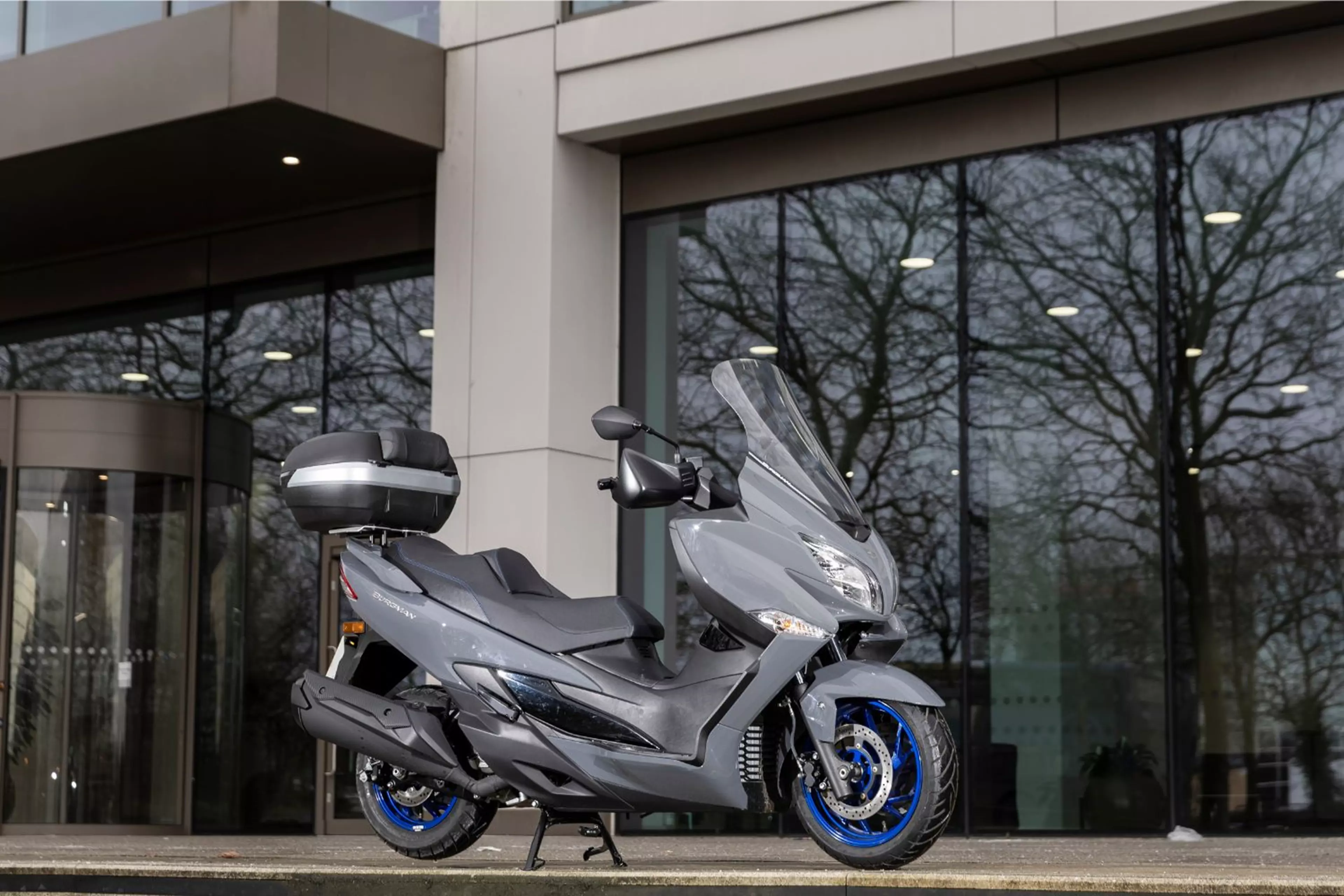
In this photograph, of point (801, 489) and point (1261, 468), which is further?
point (1261, 468)

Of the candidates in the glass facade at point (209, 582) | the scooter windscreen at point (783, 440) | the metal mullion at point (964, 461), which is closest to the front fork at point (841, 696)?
the scooter windscreen at point (783, 440)

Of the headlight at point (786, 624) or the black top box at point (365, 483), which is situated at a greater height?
the black top box at point (365, 483)

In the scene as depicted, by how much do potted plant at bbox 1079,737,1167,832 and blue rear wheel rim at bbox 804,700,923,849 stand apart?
520cm

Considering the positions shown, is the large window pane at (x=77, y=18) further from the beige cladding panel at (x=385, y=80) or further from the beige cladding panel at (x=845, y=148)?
the beige cladding panel at (x=845, y=148)

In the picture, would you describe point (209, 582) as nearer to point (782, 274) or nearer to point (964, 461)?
point (782, 274)

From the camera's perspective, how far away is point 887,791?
5.07 m

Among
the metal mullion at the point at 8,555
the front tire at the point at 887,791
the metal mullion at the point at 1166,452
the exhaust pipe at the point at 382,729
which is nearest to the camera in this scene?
the front tire at the point at 887,791

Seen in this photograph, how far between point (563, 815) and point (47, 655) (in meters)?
7.66

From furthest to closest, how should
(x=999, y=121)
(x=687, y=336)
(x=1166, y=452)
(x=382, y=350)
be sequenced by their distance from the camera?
(x=382, y=350)
(x=687, y=336)
(x=999, y=121)
(x=1166, y=452)

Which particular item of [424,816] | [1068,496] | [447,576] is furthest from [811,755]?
[1068,496]

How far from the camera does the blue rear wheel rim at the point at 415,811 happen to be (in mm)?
6102

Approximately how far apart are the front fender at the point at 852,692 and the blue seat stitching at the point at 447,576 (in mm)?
1280

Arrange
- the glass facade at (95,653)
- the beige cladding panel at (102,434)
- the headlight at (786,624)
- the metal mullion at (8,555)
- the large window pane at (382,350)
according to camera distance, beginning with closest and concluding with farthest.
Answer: the headlight at (786,624) → the metal mullion at (8,555) → the glass facade at (95,653) → the beige cladding panel at (102,434) → the large window pane at (382,350)

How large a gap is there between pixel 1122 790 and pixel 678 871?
5988 millimetres
